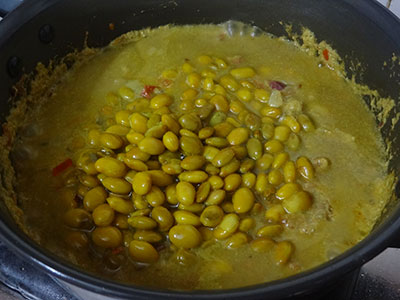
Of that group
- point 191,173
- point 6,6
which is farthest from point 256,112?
point 6,6

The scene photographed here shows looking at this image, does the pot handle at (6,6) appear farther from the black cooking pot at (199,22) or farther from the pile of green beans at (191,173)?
the pile of green beans at (191,173)

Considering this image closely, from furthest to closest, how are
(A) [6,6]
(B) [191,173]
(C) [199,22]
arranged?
1. (C) [199,22]
2. (A) [6,6]
3. (B) [191,173]

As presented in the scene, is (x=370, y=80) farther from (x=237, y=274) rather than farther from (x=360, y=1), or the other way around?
(x=237, y=274)

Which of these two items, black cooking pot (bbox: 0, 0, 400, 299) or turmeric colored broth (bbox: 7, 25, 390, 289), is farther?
black cooking pot (bbox: 0, 0, 400, 299)

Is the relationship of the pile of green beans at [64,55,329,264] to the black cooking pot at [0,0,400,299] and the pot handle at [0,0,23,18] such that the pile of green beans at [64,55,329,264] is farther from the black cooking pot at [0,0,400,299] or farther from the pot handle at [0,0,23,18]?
the pot handle at [0,0,23,18]

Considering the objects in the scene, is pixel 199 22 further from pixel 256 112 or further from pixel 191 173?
pixel 191 173

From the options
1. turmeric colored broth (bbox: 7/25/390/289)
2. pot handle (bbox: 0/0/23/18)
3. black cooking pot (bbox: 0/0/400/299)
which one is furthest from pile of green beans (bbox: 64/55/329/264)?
pot handle (bbox: 0/0/23/18)

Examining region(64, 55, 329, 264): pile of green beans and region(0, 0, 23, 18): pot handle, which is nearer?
region(64, 55, 329, 264): pile of green beans

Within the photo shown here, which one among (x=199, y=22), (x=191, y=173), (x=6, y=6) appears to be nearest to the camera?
(x=191, y=173)
